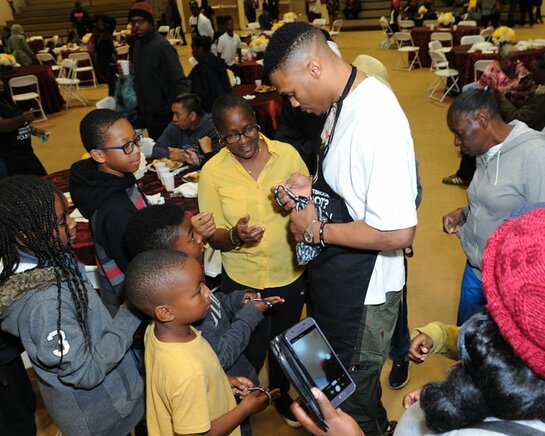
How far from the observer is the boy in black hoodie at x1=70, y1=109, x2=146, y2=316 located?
1.90m

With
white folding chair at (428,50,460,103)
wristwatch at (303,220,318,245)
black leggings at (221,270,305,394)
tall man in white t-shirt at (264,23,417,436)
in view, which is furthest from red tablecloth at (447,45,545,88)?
wristwatch at (303,220,318,245)

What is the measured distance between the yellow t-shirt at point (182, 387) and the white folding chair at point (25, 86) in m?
8.36

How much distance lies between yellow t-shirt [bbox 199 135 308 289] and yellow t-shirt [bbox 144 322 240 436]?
27.7 inches

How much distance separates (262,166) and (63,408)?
48.5 inches

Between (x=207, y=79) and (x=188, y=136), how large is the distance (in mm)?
1564

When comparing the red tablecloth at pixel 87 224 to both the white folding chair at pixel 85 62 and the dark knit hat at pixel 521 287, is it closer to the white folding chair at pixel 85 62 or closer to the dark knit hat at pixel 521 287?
the dark knit hat at pixel 521 287

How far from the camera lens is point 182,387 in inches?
51.3

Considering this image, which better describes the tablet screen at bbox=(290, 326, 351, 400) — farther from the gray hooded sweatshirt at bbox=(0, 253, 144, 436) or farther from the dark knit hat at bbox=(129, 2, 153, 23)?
the dark knit hat at bbox=(129, 2, 153, 23)

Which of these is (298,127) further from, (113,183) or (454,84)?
(454,84)

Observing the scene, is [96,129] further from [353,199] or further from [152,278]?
[353,199]

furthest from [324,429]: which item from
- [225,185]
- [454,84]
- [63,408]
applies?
[454,84]

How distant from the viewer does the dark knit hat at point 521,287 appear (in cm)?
67

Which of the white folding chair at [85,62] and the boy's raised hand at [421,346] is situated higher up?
the boy's raised hand at [421,346]

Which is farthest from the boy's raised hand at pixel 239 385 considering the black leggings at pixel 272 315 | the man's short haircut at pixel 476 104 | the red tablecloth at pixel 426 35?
the red tablecloth at pixel 426 35
